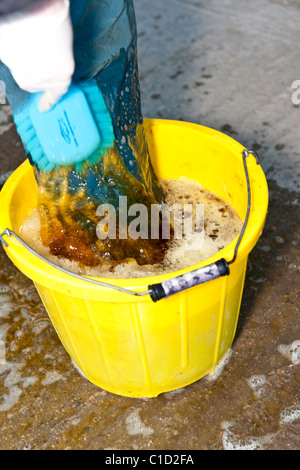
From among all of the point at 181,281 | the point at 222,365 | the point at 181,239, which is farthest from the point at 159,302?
the point at 222,365

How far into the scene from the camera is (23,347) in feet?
3.75

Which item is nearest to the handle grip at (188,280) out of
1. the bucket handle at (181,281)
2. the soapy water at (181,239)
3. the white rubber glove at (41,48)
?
the bucket handle at (181,281)

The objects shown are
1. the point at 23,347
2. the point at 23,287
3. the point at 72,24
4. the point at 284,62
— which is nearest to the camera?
the point at 72,24

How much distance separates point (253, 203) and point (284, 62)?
1.23m

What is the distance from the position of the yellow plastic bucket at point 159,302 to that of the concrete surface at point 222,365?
48mm

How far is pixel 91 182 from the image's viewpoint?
89 centimetres

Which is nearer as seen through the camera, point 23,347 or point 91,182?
point 91,182

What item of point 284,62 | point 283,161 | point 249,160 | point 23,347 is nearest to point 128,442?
point 23,347

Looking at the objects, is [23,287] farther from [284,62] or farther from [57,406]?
[284,62]

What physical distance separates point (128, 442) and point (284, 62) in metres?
1.50

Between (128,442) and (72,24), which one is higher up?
(72,24)
